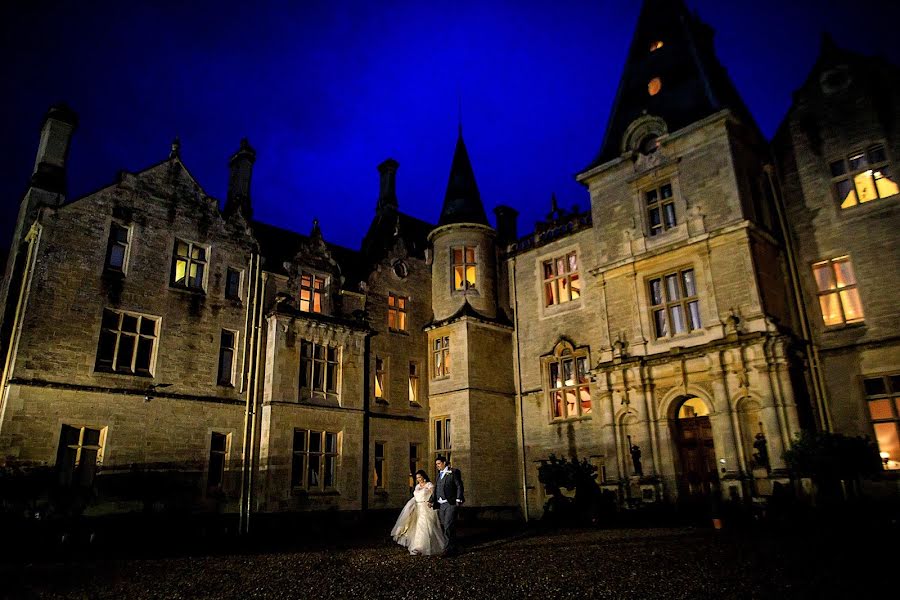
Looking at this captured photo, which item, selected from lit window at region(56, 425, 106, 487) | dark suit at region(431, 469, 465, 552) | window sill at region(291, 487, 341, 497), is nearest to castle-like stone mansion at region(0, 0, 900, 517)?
lit window at region(56, 425, 106, 487)

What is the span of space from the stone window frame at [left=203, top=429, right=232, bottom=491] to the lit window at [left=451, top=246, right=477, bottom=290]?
1025 centimetres

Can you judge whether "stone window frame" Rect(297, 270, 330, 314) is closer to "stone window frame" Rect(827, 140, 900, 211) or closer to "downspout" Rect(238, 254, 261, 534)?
"downspout" Rect(238, 254, 261, 534)

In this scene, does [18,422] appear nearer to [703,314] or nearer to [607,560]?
[607,560]

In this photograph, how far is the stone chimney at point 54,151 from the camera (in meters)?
19.1

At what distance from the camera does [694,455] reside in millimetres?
18328

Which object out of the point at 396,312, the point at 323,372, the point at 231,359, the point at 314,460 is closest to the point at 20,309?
the point at 231,359

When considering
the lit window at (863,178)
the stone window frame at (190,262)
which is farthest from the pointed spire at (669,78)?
the stone window frame at (190,262)

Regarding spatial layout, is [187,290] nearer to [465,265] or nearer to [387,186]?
[465,265]

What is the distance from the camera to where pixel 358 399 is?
21516 mm

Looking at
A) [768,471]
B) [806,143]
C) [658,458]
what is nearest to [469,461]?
[658,458]

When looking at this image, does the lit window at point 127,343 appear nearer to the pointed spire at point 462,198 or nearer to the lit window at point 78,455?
the lit window at point 78,455

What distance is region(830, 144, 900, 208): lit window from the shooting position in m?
17.4

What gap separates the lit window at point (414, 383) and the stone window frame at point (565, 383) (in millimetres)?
4849

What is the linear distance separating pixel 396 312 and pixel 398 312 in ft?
0.26
